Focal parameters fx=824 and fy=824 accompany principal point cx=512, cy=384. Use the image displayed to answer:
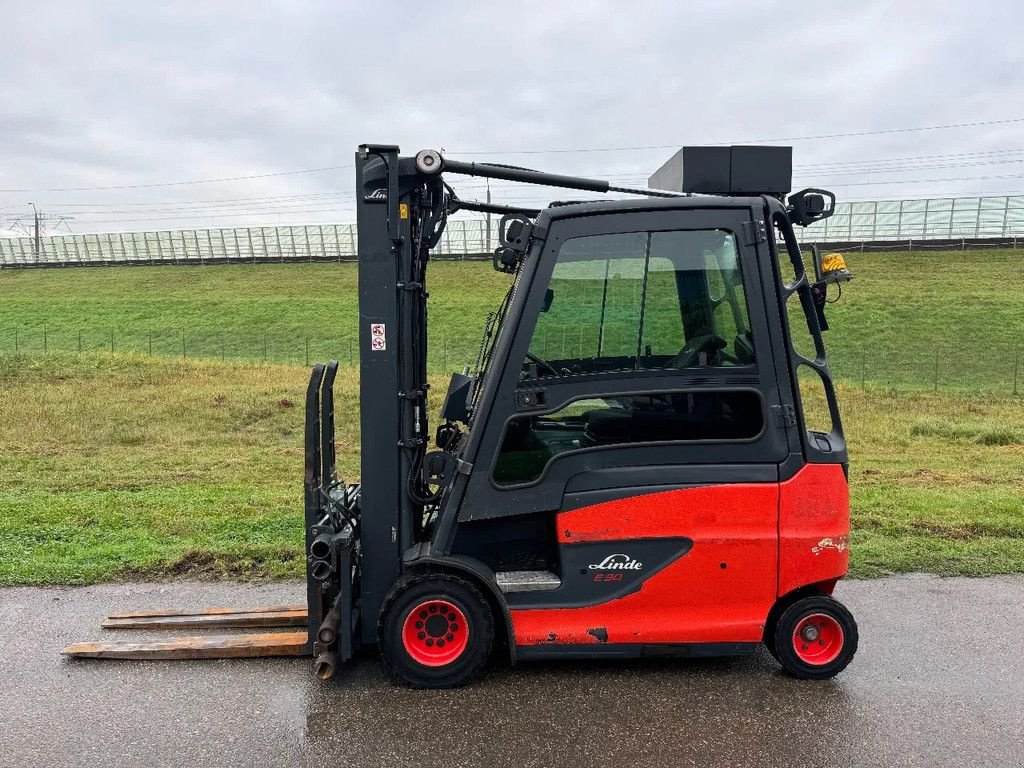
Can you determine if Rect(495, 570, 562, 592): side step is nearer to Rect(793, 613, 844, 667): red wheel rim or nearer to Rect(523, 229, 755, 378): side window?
Rect(523, 229, 755, 378): side window

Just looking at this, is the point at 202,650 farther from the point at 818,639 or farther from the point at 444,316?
the point at 444,316

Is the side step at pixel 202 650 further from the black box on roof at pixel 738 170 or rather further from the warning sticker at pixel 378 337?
the black box on roof at pixel 738 170

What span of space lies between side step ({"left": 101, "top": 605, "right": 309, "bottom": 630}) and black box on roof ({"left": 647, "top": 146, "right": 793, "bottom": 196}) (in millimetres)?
3303

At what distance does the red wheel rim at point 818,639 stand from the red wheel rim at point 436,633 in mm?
1709

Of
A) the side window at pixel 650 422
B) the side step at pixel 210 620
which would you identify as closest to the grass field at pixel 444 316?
the side step at pixel 210 620

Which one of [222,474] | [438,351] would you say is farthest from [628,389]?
[438,351]

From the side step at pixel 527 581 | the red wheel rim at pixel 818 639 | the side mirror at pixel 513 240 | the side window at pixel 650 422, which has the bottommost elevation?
the red wheel rim at pixel 818 639

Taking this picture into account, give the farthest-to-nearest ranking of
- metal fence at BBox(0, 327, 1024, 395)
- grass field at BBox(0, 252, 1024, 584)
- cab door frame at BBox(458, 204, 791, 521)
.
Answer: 1. metal fence at BBox(0, 327, 1024, 395)
2. grass field at BBox(0, 252, 1024, 584)
3. cab door frame at BBox(458, 204, 791, 521)

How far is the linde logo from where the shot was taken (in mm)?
4117

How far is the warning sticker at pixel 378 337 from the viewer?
425cm

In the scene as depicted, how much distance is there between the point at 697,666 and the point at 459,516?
151cm

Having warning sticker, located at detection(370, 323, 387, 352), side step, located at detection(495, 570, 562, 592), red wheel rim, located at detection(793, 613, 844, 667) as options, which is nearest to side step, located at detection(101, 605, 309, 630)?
side step, located at detection(495, 570, 562, 592)

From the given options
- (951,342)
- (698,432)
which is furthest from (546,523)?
(951,342)

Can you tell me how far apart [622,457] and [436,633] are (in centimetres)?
129
